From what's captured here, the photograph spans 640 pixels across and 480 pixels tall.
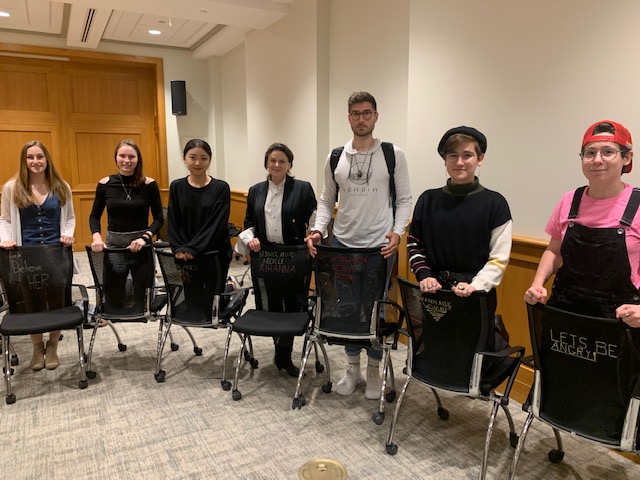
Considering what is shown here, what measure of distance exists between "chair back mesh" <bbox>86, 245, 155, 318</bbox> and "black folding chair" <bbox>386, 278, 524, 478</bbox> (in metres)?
1.84

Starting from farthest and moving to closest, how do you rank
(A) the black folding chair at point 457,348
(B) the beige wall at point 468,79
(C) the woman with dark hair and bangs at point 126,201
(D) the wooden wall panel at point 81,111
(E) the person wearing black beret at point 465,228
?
1. (D) the wooden wall panel at point 81,111
2. (C) the woman with dark hair and bangs at point 126,201
3. (B) the beige wall at point 468,79
4. (E) the person wearing black beret at point 465,228
5. (A) the black folding chair at point 457,348

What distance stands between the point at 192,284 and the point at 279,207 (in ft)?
2.48

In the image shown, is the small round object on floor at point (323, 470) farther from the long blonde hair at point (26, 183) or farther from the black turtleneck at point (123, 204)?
the long blonde hair at point (26, 183)

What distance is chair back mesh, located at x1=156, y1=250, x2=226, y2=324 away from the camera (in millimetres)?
3064

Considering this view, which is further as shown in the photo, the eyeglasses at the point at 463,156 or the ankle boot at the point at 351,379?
the ankle boot at the point at 351,379

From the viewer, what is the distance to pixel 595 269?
1960 millimetres

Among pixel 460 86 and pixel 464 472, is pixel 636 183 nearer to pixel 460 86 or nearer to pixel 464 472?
pixel 460 86

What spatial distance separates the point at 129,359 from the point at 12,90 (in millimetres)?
5362

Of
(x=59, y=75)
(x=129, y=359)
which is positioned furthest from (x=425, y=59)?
(x=59, y=75)

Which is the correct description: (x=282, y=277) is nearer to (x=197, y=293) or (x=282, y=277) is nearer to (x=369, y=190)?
(x=197, y=293)

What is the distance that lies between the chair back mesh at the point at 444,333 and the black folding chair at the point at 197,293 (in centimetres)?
133

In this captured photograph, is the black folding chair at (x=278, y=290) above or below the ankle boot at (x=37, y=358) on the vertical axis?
above

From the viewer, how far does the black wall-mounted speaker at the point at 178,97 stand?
722 cm

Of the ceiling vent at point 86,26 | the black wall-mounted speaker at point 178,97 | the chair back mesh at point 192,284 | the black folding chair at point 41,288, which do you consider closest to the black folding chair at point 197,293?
the chair back mesh at point 192,284
